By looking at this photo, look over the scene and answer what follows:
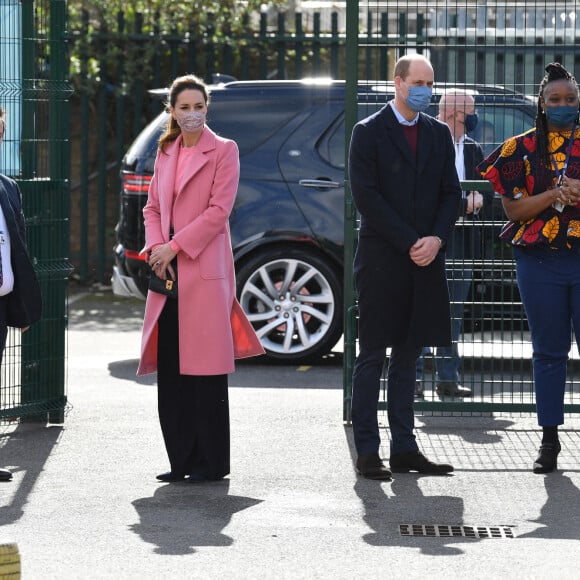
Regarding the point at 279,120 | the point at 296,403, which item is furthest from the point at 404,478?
the point at 279,120

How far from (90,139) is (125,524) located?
1118 cm

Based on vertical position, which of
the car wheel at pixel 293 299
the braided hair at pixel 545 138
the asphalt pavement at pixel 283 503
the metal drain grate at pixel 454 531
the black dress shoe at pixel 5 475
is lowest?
the metal drain grate at pixel 454 531

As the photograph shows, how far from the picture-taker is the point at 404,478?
695 centimetres

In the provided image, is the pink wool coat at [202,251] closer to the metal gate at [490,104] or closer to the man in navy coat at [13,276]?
the man in navy coat at [13,276]

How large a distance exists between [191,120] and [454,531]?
220 cm

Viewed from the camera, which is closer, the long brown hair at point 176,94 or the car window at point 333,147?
the long brown hair at point 176,94

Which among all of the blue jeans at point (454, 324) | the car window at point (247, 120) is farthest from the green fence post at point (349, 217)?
the car window at point (247, 120)

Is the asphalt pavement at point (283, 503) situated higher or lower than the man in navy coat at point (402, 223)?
lower

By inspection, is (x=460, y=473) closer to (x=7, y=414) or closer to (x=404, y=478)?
(x=404, y=478)

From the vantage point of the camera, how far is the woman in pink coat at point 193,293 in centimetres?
681

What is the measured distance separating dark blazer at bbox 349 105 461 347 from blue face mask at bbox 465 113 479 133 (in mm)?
1231

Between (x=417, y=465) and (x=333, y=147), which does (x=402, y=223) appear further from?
(x=333, y=147)

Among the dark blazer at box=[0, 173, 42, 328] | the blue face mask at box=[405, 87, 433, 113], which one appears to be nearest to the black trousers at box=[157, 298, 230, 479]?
the dark blazer at box=[0, 173, 42, 328]

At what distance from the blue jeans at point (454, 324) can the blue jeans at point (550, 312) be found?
3.25ft
